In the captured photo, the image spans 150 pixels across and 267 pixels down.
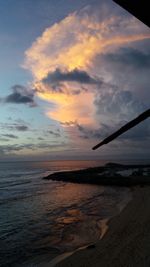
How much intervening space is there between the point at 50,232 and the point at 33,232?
1.10 m

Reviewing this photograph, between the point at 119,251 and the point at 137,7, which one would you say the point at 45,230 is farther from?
the point at 137,7

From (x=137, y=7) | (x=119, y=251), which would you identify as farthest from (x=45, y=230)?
(x=137, y=7)

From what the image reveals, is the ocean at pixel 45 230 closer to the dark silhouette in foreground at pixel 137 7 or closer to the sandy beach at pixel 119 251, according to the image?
the sandy beach at pixel 119 251

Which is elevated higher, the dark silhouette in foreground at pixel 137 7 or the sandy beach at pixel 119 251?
the dark silhouette in foreground at pixel 137 7

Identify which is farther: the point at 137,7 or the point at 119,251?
the point at 119,251

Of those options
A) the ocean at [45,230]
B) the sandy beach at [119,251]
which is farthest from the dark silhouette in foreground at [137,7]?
the ocean at [45,230]

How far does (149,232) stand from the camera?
1370 cm

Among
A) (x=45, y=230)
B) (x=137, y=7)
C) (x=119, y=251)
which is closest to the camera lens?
(x=137, y=7)

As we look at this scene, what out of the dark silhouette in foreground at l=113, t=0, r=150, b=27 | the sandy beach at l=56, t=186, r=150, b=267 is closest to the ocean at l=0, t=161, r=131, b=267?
the sandy beach at l=56, t=186, r=150, b=267

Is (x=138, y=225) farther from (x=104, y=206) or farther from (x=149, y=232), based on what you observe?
(x=104, y=206)

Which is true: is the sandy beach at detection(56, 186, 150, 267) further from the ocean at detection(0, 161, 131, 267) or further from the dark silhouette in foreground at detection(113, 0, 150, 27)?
the dark silhouette in foreground at detection(113, 0, 150, 27)

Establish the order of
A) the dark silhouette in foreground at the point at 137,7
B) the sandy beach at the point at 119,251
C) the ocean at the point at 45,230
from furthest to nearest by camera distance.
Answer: the ocean at the point at 45,230 → the sandy beach at the point at 119,251 → the dark silhouette in foreground at the point at 137,7

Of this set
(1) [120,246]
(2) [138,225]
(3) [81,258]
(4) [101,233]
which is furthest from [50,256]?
(2) [138,225]

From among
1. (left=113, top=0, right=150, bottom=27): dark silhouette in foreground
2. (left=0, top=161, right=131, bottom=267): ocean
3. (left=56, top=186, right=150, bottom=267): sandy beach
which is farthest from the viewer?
(left=0, top=161, right=131, bottom=267): ocean
